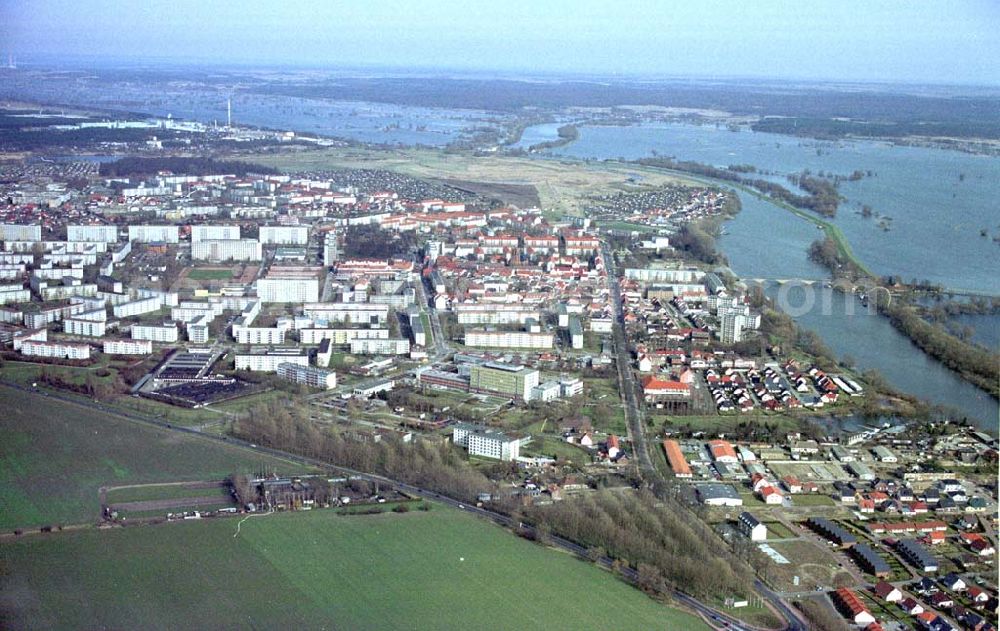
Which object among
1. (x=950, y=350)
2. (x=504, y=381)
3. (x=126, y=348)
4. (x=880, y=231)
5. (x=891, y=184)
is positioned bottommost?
(x=126, y=348)

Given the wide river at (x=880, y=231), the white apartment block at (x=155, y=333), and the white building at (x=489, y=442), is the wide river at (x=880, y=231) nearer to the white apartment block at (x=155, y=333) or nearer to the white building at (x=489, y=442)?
the white building at (x=489, y=442)

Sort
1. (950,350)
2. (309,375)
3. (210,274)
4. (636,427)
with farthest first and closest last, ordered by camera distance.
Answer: (210,274) < (950,350) < (309,375) < (636,427)

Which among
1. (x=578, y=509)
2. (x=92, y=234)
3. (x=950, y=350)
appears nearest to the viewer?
(x=578, y=509)

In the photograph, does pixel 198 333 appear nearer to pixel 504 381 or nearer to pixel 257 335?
pixel 257 335

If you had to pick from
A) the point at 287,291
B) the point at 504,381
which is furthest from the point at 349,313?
the point at 504,381

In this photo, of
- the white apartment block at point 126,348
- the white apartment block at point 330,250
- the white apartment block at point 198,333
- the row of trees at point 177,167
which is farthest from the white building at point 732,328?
the row of trees at point 177,167
